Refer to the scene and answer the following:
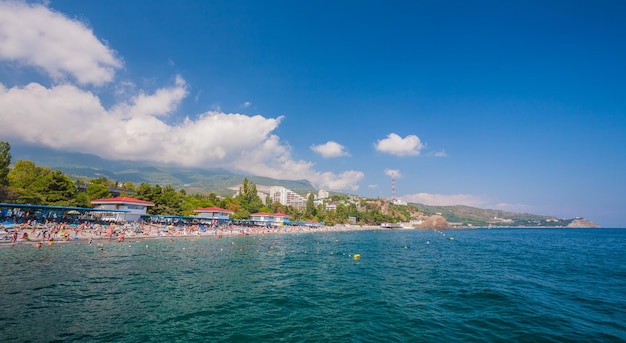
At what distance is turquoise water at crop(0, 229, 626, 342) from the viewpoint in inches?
482

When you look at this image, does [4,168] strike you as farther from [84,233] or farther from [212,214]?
[212,214]

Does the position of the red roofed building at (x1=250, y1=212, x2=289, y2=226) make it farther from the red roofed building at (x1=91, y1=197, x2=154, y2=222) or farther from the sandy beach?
the red roofed building at (x1=91, y1=197, x2=154, y2=222)

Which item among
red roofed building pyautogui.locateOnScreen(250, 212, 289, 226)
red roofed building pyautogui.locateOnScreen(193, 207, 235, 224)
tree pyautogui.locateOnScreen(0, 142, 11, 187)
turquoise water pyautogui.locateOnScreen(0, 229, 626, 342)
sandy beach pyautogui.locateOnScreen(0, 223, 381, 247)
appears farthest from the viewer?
red roofed building pyautogui.locateOnScreen(250, 212, 289, 226)

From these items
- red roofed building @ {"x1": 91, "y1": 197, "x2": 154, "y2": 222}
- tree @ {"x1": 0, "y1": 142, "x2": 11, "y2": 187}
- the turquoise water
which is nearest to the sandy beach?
the turquoise water

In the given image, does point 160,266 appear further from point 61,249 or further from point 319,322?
point 319,322

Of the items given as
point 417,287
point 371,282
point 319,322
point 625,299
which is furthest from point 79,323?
point 625,299

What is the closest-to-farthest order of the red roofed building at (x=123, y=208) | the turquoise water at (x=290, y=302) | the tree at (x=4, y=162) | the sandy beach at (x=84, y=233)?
the turquoise water at (x=290, y=302) < the sandy beach at (x=84, y=233) < the tree at (x=4, y=162) < the red roofed building at (x=123, y=208)

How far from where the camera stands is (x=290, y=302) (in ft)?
55.4

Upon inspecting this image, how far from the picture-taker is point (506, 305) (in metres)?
17.2

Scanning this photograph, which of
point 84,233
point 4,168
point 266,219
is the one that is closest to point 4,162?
point 4,168

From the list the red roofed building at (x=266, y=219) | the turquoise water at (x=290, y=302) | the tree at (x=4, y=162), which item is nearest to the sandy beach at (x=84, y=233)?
the turquoise water at (x=290, y=302)

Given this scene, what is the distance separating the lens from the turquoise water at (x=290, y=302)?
12.2 meters

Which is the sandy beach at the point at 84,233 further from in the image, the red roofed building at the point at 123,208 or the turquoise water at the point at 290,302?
the red roofed building at the point at 123,208

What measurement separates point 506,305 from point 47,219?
2439 inches
